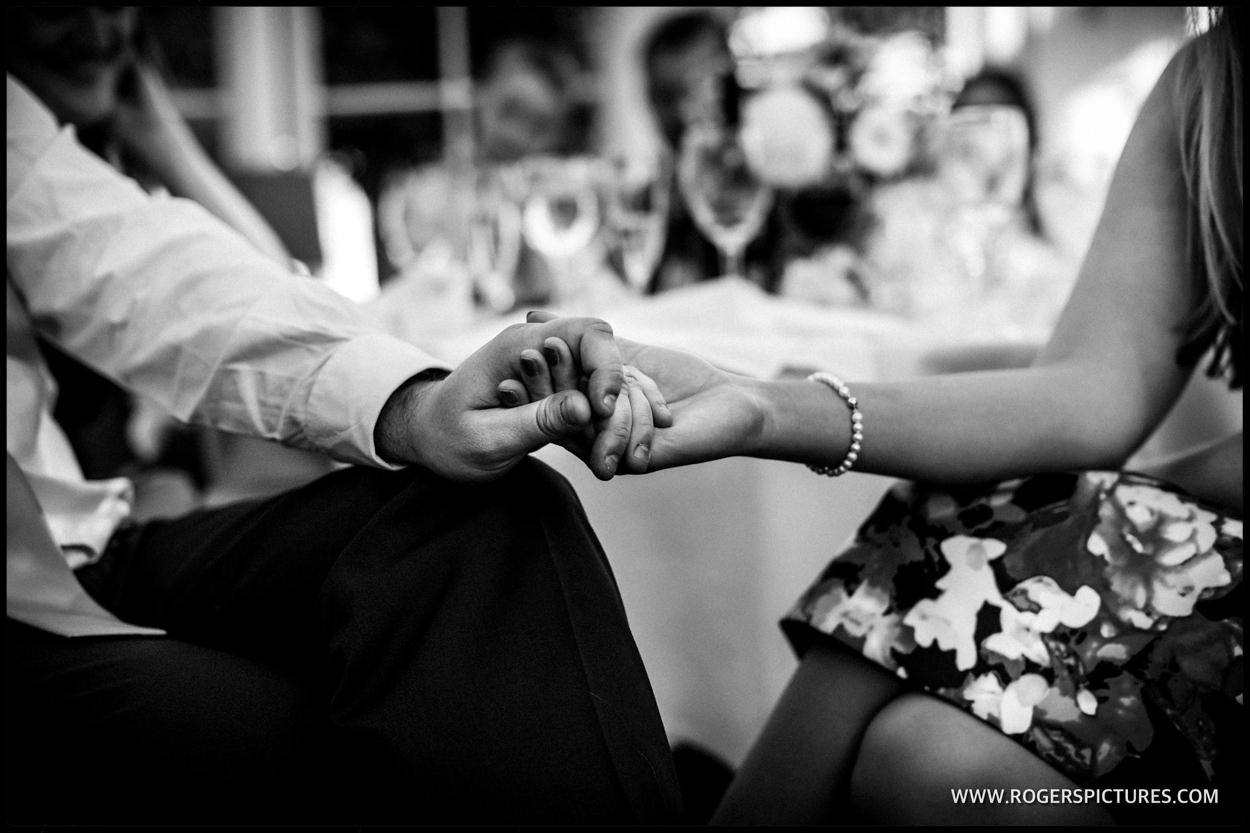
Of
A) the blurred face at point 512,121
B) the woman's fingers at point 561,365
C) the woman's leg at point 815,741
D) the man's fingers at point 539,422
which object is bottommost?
the woman's leg at point 815,741

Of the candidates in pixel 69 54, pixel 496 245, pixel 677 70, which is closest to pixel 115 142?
pixel 69 54

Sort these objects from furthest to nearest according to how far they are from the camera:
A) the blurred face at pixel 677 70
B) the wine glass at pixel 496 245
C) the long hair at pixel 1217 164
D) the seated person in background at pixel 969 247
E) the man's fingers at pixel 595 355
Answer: the blurred face at pixel 677 70
the wine glass at pixel 496 245
the seated person in background at pixel 969 247
the long hair at pixel 1217 164
the man's fingers at pixel 595 355

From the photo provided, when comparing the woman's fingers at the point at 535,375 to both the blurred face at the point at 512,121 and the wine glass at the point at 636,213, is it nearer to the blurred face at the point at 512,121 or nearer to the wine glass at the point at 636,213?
the wine glass at the point at 636,213

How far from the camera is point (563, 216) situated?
1402mm

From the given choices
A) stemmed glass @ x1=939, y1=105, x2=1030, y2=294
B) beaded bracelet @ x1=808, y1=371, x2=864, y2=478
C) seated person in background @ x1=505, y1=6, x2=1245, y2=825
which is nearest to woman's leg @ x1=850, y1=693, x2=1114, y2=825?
seated person in background @ x1=505, y1=6, x2=1245, y2=825

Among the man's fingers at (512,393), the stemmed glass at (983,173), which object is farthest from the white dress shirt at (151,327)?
the stemmed glass at (983,173)

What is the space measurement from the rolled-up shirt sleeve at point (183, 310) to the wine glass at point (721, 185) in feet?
1.94

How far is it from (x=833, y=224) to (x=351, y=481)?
99 cm

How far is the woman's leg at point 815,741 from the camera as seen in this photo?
2.35ft

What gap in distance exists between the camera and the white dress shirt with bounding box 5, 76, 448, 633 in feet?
2.21

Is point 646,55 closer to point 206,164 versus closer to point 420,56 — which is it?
point 420,56

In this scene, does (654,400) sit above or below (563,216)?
below

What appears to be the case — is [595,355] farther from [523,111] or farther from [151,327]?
[523,111]

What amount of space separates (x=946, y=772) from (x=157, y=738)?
1.45 ft
